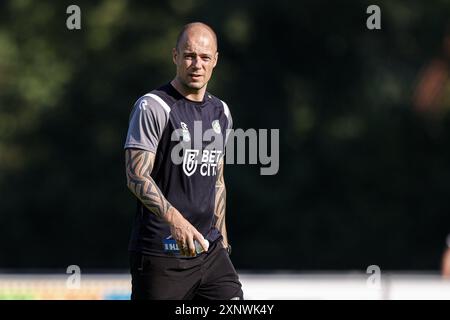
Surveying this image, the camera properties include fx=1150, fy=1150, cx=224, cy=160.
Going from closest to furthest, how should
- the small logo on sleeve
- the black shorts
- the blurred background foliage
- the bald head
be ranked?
the black shorts
the bald head
the small logo on sleeve
the blurred background foliage

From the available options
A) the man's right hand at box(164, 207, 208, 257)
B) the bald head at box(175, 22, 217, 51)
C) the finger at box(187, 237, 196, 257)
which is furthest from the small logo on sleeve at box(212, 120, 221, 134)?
the finger at box(187, 237, 196, 257)

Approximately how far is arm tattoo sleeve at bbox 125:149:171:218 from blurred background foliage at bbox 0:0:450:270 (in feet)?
59.4

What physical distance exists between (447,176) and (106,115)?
752 centimetres

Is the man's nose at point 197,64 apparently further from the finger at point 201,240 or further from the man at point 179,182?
the finger at point 201,240

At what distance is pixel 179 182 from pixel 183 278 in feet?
1.80

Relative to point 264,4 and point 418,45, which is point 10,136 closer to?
point 264,4

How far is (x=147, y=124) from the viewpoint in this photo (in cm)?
646

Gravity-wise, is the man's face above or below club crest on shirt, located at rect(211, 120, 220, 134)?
above

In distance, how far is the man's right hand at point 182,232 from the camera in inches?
247

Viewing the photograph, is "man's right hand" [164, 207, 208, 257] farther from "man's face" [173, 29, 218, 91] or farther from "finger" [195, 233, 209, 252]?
"man's face" [173, 29, 218, 91]

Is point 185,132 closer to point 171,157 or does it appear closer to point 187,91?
point 171,157

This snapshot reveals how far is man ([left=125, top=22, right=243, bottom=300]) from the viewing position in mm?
6449

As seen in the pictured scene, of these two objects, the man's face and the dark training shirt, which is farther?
the man's face

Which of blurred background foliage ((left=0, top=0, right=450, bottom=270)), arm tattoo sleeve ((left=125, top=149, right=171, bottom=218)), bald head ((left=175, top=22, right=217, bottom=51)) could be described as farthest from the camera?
blurred background foliage ((left=0, top=0, right=450, bottom=270))
